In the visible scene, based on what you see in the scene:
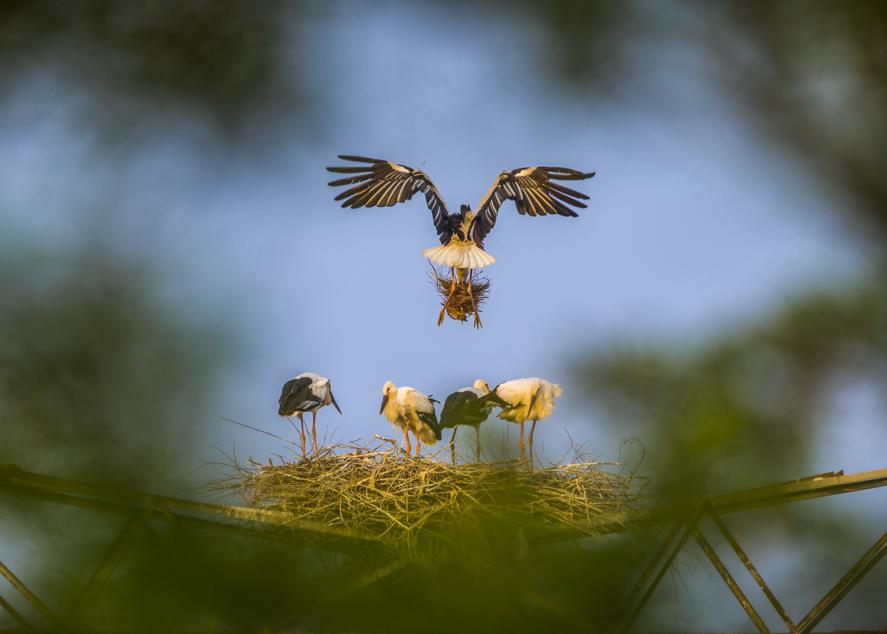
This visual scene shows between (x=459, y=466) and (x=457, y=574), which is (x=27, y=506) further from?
(x=459, y=466)

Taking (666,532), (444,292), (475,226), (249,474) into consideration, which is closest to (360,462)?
(249,474)

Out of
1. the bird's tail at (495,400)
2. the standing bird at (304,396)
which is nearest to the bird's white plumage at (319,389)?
the standing bird at (304,396)

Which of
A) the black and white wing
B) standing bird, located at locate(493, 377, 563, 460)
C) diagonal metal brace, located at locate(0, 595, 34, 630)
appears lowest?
diagonal metal brace, located at locate(0, 595, 34, 630)

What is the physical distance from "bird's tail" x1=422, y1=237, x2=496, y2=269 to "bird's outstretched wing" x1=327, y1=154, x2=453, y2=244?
427mm

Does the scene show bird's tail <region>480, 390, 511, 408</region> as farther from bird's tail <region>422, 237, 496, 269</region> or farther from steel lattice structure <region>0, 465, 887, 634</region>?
steel lattice structure <region>0, 465, 887, 634</region>

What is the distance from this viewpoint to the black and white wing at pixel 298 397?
331 inches

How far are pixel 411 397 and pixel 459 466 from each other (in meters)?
1.54

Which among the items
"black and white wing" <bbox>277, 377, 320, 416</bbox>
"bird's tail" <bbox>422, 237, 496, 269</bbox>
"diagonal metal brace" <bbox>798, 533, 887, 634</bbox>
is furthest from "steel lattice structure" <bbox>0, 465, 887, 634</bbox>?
"bird's tail" <bbox>422, 237, 496, 269</bbox>

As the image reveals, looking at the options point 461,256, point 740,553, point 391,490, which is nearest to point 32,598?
point 740,553

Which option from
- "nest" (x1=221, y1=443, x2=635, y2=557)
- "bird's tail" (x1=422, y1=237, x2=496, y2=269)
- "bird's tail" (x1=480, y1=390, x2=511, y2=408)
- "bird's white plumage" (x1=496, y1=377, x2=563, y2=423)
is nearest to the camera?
"nest" (x1=221, y1=443, x2=635, y2=557)

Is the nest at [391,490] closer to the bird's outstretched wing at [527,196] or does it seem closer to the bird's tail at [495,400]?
the bird's tail at [495,400]

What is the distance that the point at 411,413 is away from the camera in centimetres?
863

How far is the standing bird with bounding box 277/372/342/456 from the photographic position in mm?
8422

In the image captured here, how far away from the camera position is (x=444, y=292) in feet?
30.0
